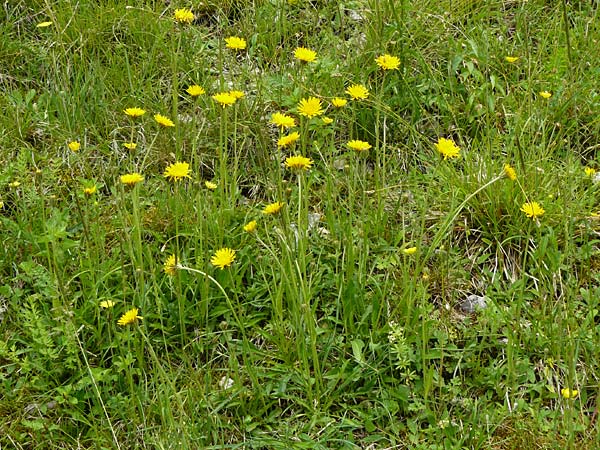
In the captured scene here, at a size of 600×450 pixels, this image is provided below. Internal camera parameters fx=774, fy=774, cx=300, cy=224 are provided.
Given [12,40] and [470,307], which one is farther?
[12,40]

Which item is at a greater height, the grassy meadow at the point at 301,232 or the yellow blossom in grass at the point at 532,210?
the yellow blossom in grass at the point at 532,210

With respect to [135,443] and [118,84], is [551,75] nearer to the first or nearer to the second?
[118,84]

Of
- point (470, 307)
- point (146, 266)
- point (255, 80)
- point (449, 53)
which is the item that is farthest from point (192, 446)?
point (449, 53)

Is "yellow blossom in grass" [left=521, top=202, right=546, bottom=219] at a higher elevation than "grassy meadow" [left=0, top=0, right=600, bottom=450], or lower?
higher

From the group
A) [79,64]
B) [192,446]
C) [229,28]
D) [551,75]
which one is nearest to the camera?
[192,446]

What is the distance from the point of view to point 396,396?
7.39 feet

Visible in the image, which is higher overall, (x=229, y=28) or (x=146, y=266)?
(x=229, y=28)

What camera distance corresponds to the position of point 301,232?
7.70 ft

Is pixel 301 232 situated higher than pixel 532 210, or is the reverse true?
pixel 532 210

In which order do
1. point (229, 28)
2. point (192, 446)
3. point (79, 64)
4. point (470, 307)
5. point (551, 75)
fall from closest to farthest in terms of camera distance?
point (192, 446) → point (470, 307) → point (551, 75) → point (79, 64) → point (229, 28)

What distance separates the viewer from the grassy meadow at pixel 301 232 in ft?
7.36

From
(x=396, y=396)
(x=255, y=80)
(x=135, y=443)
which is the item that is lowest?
(x=135, y=443)

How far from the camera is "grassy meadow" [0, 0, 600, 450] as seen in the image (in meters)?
2.24

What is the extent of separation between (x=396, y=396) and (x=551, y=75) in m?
1.72
